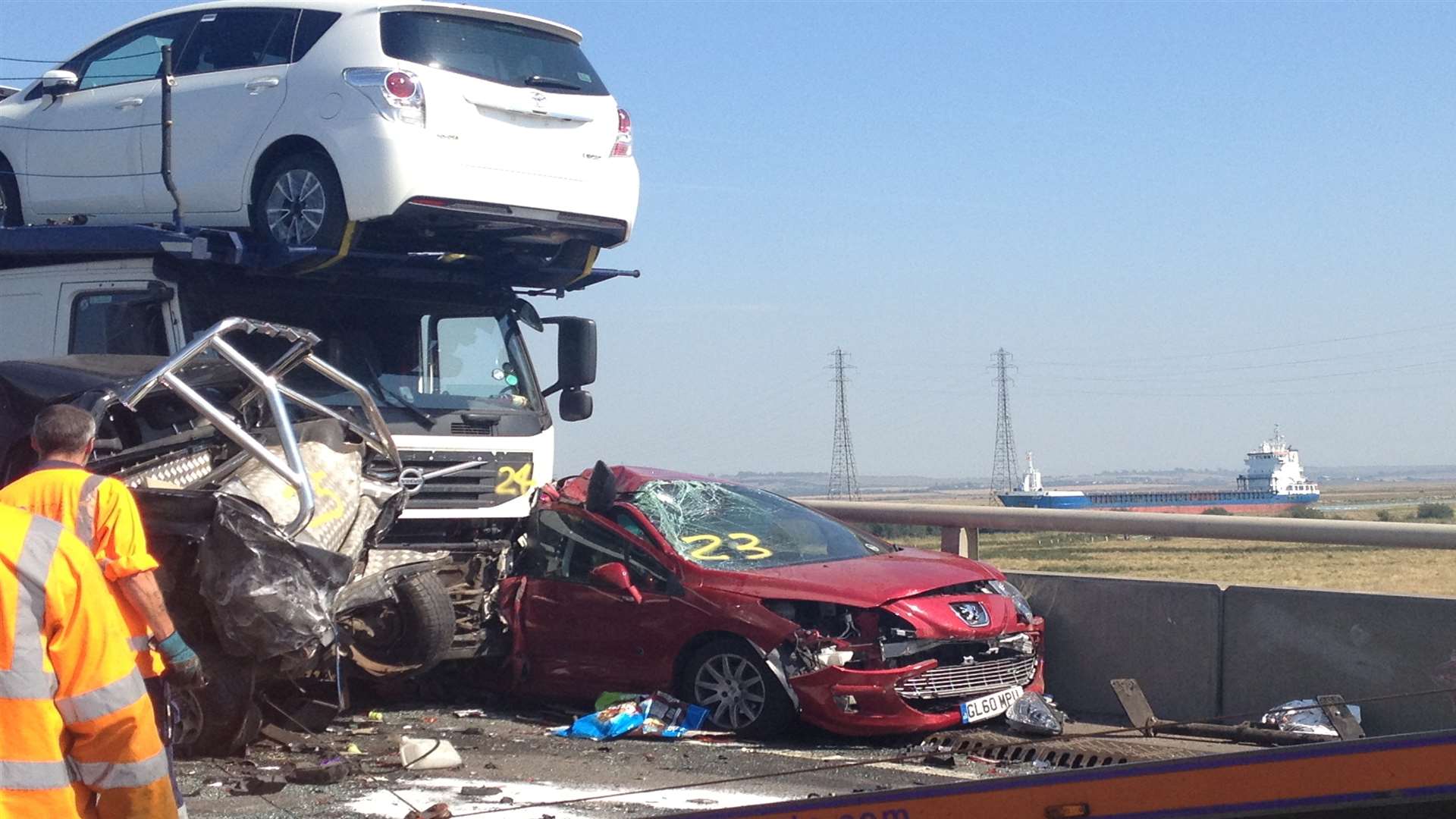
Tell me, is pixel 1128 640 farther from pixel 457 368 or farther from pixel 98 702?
pixel 98 702

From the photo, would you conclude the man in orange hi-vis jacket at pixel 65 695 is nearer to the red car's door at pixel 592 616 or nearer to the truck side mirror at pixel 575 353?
the red car's door at pixel 592 616

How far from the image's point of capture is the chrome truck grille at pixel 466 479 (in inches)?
357

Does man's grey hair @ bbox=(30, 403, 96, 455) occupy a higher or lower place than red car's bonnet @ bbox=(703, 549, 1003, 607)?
higher

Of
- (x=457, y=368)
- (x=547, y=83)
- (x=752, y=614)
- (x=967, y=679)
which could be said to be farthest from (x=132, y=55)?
(x=967, y=679)

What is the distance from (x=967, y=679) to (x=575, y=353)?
3.38 meters

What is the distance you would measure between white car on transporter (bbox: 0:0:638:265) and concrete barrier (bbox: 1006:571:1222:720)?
141 inches

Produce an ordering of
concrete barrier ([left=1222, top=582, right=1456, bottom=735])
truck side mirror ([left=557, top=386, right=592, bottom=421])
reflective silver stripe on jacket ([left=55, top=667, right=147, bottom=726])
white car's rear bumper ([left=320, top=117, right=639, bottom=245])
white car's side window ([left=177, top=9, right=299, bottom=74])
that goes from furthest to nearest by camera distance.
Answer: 1. truck side mirror ([left=557, top=386, right=592, bottom=421])
2. white car's side window ([left=177, top=9, right=299, bottom=74])
3. white car's rear bumper ([left=320, top=117, right=639, bottom=245])
4. concrete barrier ([left=1222, top=582, right=1456, bottom=735])
5. reflective silver stripe on jacket ([left=55, top=667, right=147, bottom=726])

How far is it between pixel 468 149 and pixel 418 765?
345cm

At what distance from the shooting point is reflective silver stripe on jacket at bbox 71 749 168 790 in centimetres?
358

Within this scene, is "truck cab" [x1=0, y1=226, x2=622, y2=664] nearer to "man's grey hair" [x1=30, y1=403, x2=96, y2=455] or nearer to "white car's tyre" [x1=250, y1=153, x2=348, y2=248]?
"white car's tyre" [x1=250, y1=153, x2=348, y2=248]

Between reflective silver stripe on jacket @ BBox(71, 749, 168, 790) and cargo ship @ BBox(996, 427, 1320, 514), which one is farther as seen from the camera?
cargo ship @ BBox(996, 427, 1320, 514)

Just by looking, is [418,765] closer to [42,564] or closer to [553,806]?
[553,806]

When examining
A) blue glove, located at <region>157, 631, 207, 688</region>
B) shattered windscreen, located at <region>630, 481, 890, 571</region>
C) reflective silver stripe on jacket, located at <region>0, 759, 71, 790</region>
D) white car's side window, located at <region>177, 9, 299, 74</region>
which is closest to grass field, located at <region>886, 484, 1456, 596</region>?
shattered windscreen, located at <region>630, 481, 890, 571</region>

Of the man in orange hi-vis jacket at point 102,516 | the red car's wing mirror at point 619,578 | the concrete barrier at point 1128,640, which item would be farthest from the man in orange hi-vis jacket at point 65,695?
the concrete barrier at point 1128,640
